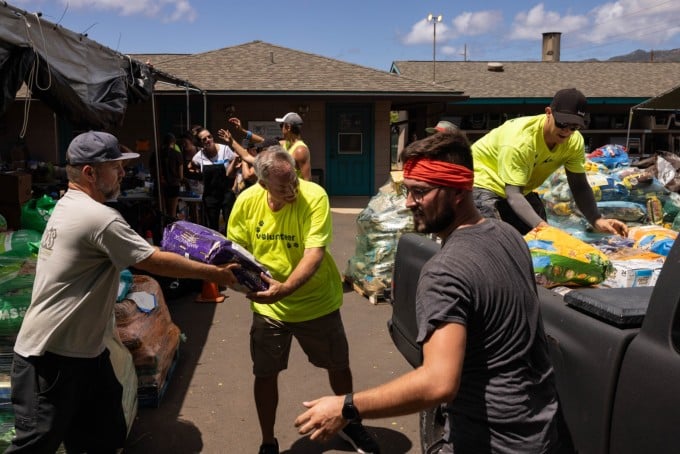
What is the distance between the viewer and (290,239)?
3.57 m

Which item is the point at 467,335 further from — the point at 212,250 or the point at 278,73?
the point at 278,73

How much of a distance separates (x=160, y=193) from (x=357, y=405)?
309 inches

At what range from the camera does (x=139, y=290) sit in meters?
4.96

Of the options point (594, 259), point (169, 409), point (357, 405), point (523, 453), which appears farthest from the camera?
point (169, 409)

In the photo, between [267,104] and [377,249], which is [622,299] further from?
[267,104]

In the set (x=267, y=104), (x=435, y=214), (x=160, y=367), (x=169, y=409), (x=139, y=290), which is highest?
(x=267, y=104)

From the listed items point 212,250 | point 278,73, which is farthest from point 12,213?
point 278,73

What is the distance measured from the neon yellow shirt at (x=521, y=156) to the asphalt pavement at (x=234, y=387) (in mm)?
1837

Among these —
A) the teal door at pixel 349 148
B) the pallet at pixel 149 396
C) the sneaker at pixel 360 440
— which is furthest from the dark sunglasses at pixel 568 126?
the teal door at pixel 349 148

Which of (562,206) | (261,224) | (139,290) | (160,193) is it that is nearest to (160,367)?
(139,290)

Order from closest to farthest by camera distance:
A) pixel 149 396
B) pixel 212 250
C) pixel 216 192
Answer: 1. pixel 212 250
2. pixel 149 396
3. pixel 216 192

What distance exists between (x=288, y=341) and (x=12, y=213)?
351cm

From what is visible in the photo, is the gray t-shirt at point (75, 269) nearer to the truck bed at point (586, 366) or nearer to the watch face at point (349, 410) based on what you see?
the watch face at point (349, 410)

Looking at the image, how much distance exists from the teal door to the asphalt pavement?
980cm
